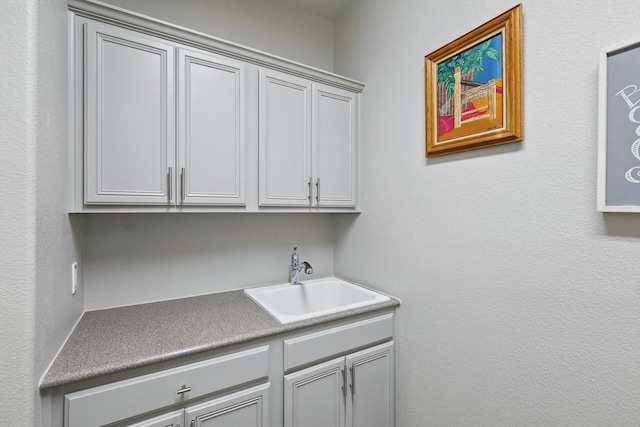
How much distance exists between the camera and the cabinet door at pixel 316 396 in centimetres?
128

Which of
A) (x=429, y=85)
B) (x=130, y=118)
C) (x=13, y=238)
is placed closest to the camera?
(x=13, y=238)

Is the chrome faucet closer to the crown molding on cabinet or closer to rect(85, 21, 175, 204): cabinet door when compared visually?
rect(85, 21, 175, 204): cabinet door

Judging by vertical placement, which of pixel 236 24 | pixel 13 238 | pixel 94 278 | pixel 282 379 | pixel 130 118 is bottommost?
pixel 282 379

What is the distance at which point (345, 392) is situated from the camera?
56.3 inches

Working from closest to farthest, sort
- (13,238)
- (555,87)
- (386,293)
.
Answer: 1. (13,238)
2. (555,87)
3. (386,293)

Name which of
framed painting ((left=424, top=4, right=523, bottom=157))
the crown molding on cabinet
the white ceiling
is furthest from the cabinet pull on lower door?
the white ceiling

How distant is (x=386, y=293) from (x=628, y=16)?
→ 1441mm

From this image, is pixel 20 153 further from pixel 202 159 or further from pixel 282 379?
pixel 282 379

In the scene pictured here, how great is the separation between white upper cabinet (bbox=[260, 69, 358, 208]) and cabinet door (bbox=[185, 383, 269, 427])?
34.9 inches

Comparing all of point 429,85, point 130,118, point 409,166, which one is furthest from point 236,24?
point 409,166

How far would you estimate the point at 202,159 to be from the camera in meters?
1.40

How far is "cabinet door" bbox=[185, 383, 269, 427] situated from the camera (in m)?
1.09

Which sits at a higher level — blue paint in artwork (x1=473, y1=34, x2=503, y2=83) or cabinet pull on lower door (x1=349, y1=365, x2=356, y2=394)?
blue paint in artwork (x1=473, y1=34, x2=503, y2=83)

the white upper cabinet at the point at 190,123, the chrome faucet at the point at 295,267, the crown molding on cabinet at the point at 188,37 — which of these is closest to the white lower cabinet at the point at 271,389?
the chrome faucet at the point at 295,267
